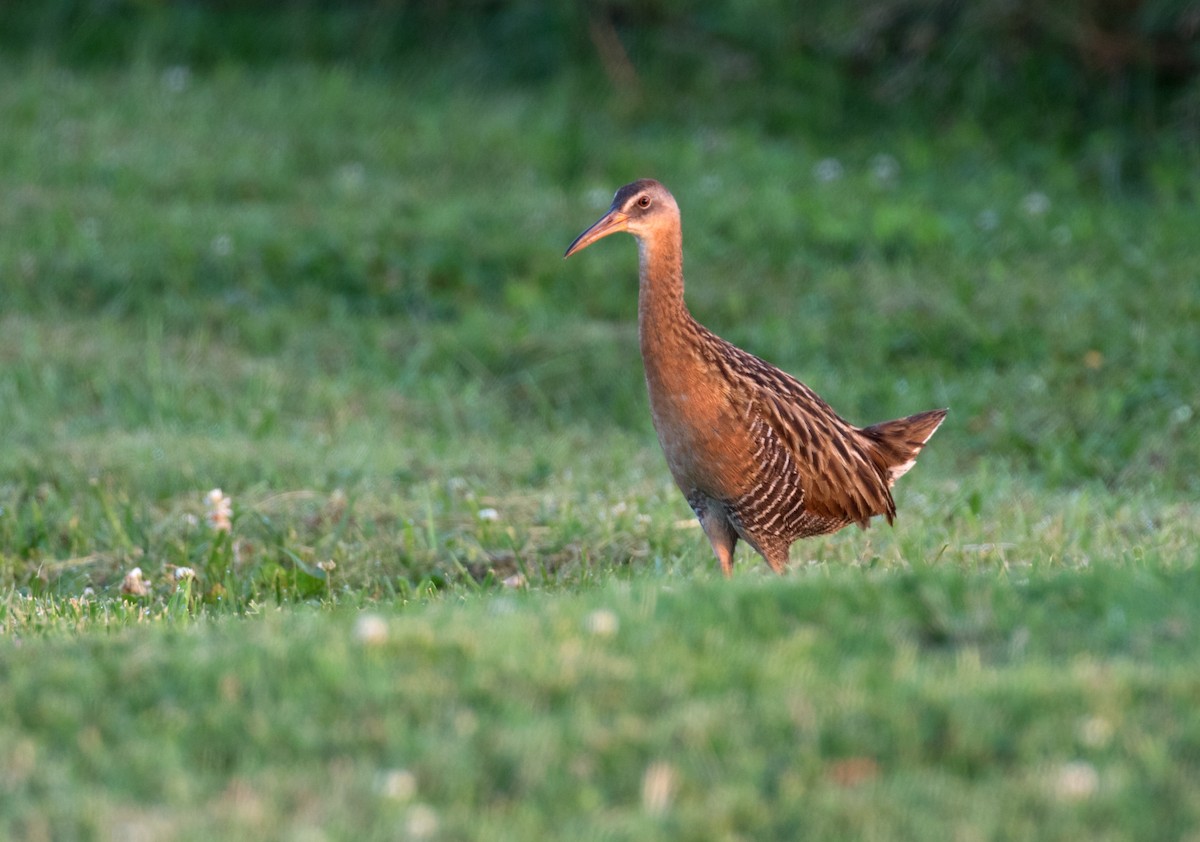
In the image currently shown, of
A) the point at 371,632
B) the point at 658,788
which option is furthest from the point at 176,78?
the point at 658,788

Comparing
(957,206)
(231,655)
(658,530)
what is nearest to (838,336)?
(957,206)

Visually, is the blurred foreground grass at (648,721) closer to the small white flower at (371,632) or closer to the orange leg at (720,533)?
the small white flower at (371,632)

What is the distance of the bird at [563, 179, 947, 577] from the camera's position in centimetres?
550

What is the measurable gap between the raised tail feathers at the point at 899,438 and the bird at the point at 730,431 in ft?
0.61

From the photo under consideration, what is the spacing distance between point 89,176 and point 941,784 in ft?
33.0

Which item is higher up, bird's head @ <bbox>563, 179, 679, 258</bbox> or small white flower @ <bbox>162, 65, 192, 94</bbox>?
small white flower @ <bbox>162, 65, 192, 94</bbox>

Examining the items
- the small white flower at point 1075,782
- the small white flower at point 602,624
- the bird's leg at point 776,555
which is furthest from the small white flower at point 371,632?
the bird's leg at point 776,555

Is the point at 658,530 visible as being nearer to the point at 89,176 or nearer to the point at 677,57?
the point at 89,176

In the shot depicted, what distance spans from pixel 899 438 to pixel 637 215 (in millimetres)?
1381

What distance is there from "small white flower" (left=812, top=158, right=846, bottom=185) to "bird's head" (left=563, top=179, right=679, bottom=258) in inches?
242

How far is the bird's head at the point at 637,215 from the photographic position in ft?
19.2

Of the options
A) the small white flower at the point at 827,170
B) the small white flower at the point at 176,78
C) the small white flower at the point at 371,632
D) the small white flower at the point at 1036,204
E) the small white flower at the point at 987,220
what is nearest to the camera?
the small white flower at the point at 371,632

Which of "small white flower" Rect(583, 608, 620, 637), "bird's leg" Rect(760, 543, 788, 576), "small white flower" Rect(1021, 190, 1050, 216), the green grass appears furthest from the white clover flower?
"small white flower" Rect(1021, 190, 1050, 216)

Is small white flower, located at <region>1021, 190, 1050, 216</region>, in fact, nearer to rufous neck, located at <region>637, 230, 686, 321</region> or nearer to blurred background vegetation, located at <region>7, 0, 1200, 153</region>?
blurred background vegetation, located at <region>7, 0, 1200, 153</region>
